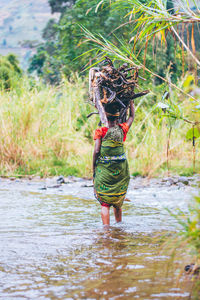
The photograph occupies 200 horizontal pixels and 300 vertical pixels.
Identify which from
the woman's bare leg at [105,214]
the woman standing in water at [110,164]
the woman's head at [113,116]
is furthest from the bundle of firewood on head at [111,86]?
the woman's bare leg at [105,214]

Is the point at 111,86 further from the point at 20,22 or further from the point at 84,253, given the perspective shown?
the point at 20,22

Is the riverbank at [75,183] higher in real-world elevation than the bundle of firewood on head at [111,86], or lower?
lower

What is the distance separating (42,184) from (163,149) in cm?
264

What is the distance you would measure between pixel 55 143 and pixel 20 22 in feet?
458

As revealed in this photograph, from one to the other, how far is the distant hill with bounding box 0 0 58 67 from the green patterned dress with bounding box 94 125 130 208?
11390 cm

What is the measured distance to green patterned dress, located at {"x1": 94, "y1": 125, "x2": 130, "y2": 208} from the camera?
4.18m

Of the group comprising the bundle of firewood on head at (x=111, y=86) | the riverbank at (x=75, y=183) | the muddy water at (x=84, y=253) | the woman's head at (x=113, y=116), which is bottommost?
the riverbank at (x=75, y=183)

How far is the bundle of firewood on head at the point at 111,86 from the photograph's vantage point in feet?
13.0

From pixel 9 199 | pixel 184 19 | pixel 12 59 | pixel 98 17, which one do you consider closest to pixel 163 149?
pixel 9 199

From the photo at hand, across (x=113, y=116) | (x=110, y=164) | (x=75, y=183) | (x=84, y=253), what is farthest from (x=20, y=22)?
(x=84, y=253)

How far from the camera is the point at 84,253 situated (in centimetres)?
337

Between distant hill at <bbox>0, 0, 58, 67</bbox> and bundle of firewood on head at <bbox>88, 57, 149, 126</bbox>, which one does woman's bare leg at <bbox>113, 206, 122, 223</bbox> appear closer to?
bundle of firewood on head at <bbox>88, 57, 149, 126</bbox>

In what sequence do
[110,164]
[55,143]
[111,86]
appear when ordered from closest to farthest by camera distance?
[111,86]
[110,164]
[55,143]

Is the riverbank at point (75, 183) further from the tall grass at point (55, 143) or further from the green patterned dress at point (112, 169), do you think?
Result: the green patterned dress at point (112, 169)
